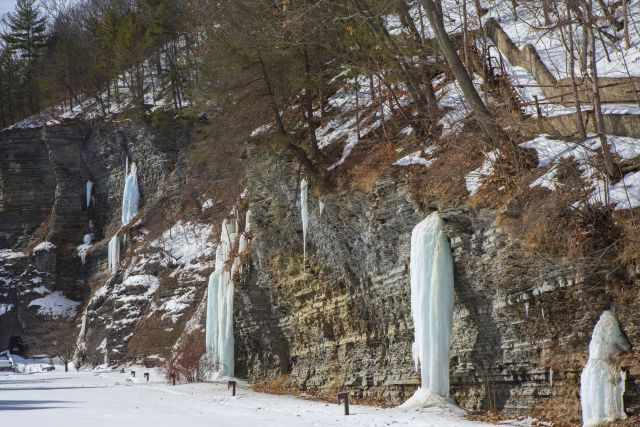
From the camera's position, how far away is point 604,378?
1205 cm

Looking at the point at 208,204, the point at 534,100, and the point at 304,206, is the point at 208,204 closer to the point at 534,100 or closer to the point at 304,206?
the point at 304,206

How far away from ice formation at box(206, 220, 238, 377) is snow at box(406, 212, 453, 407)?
12456mm

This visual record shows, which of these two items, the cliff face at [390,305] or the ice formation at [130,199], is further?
the ice formation at [130,199]

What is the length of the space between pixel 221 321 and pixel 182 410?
984 centimetres

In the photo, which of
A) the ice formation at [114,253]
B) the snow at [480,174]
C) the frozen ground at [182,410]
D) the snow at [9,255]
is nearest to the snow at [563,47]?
the snow at [480,174]

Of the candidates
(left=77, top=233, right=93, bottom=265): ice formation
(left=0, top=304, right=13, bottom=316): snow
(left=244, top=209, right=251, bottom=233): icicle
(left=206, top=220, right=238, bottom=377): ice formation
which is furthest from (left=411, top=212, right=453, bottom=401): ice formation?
(left=0, top=304, right=13, bottom=316): snow

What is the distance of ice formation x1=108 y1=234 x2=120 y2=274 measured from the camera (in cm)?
4597

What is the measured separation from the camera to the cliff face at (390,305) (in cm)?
1361

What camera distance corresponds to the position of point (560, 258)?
13578mm

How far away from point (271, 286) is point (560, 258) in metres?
13.3

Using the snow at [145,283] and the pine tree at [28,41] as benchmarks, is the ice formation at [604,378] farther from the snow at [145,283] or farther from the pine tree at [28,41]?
the pine tree at [28,41]

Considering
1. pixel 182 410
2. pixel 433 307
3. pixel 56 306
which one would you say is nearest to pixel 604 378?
pixel 433 307

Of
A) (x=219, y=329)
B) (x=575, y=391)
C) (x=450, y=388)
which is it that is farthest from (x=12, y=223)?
(x=575, y=391)

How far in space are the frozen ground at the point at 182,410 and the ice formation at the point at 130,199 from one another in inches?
866
